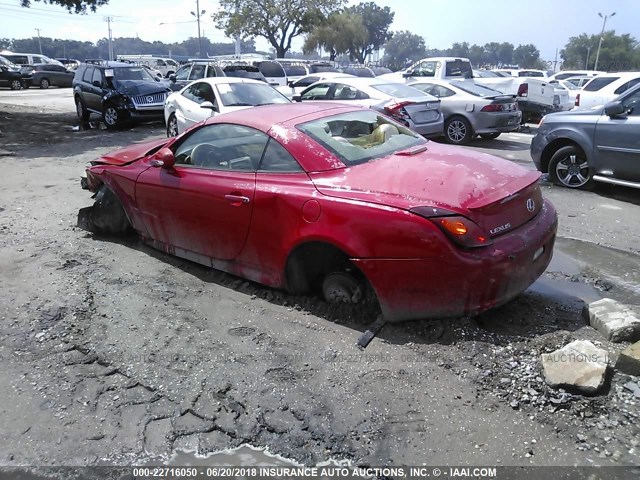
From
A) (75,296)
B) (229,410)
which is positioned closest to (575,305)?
(229,410)

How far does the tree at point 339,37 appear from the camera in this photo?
61.3 meters

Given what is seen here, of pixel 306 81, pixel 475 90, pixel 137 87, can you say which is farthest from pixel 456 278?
pixel 306 81

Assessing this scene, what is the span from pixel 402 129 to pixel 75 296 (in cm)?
311

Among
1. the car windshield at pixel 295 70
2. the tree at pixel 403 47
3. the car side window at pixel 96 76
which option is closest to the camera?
the car side window at pixel 96 76

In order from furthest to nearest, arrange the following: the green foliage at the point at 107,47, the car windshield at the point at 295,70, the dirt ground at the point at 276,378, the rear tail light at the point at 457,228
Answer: the green foliage at the point at 107,47 → the car windshield at the point at 295,70 → the rear tail light at the point at 457,228 → the dirt ground at the point at 276,378

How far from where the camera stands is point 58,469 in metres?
2.60

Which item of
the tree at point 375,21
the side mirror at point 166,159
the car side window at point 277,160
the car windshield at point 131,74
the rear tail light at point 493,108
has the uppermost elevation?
the tree at point 375,21

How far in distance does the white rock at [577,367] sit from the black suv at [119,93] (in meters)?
14.1

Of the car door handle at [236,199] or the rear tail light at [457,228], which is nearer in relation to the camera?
the rear tail light at [457,228]

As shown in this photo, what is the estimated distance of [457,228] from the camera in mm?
3141

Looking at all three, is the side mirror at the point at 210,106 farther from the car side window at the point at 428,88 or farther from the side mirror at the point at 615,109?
the side mirror at the point at 615,109

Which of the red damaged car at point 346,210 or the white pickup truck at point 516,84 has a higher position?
the white pickup truck at point 516,84

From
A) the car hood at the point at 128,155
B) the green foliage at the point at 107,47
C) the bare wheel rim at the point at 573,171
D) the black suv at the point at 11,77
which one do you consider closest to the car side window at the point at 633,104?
the bare wheel rim at the point at 573,171

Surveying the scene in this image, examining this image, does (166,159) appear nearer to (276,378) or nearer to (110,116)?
(276,378)
